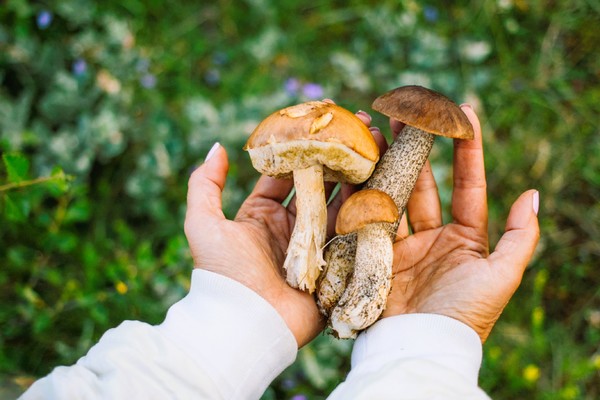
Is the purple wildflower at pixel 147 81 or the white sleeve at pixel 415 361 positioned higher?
the purple wildflower at pixel 147 81

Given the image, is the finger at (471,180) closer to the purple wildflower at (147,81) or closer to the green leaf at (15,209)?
the green leaf at (15,209)

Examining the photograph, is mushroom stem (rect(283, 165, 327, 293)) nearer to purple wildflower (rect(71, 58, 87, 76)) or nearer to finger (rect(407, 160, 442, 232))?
finger (rect(407, 160, 442, 232))

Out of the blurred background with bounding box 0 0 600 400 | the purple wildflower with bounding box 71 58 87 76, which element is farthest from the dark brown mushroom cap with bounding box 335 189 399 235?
the purple wildflower with bounding box 71 58 87 76

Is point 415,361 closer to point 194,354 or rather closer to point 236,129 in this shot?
point 194,354

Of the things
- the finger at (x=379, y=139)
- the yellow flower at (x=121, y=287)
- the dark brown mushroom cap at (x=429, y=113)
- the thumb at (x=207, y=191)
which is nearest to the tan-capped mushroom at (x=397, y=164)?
the dark brown mushroom cap at (x=429, y=113)

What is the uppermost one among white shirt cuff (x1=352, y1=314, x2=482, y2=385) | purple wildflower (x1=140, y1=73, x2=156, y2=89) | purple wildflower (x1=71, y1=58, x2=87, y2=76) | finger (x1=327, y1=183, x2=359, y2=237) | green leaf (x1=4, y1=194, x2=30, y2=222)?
purple wildflower (x1=71, y1=58, x2=87, y2=76)

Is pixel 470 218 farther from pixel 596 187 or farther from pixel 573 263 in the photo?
pixel 596 187

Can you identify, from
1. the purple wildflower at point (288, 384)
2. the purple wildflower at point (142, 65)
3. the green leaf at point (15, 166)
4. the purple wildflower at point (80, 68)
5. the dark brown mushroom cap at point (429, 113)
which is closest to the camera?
the green leaf at point (15, 166)
